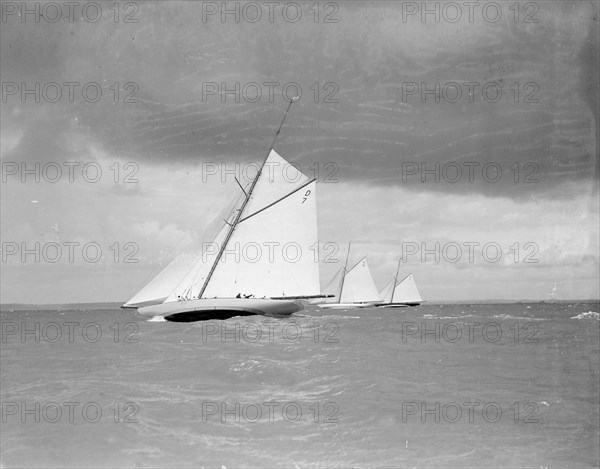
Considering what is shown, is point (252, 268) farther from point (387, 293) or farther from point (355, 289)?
point (387, 293)

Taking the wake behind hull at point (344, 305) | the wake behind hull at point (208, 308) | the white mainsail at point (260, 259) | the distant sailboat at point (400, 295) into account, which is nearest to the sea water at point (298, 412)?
the white mainsail at point (260, 259)

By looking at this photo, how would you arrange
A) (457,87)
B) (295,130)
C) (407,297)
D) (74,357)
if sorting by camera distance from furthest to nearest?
(407,297)
(74,357)
(295,130)
(457,87)

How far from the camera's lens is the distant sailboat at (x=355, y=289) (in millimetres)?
64500

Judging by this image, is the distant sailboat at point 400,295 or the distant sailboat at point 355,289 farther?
the distant sailboat at point 400,295

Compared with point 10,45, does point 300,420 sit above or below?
below

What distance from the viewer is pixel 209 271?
84.1 feet

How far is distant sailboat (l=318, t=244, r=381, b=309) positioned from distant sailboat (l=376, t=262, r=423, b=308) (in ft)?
9.06

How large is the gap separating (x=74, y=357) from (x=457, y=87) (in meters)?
9.80

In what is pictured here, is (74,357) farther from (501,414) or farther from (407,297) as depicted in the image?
(407,297)

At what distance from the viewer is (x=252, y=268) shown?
2595 centimetres

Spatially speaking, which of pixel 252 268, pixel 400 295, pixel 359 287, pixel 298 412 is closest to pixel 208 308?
pixel 252 268

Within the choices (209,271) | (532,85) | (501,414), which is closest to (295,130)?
(532,85)

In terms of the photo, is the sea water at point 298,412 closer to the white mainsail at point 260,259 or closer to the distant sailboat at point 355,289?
the white mainsail at point 260,259

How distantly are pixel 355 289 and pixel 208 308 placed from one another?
4052 centimetres
